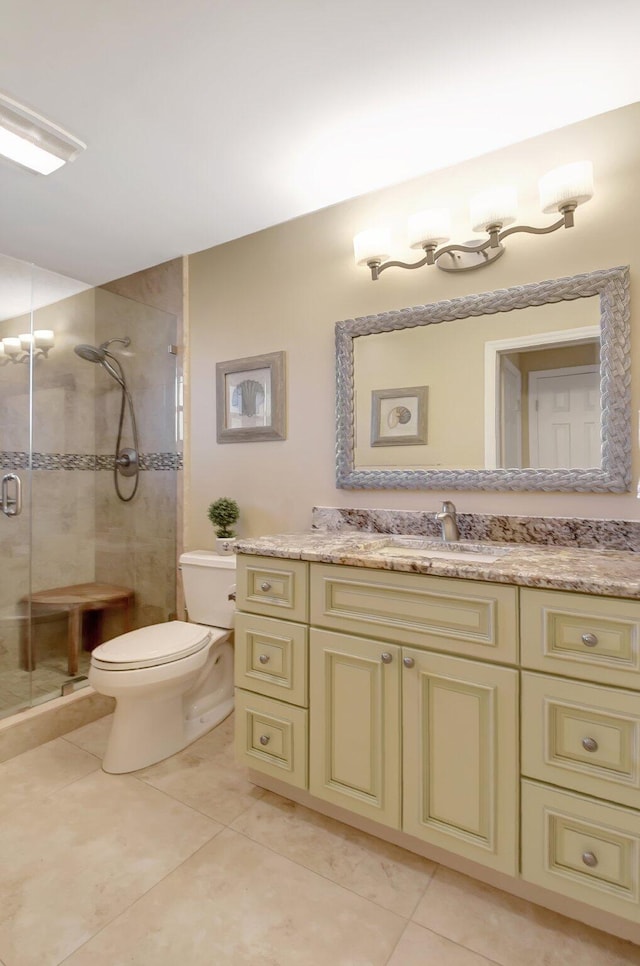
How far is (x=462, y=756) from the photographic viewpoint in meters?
1.27

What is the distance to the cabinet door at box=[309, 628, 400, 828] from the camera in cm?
137

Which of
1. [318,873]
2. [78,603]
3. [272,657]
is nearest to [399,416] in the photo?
[272,657]

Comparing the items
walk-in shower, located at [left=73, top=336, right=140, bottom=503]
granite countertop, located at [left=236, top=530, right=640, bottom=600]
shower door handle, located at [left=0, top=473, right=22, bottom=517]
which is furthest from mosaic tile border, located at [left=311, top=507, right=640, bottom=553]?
shower door handle, located at [left=0, top=473, right=22, bottom=517]

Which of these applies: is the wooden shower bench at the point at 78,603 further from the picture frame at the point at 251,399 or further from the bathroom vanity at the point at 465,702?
the bathroom vanity at the point at 465,702

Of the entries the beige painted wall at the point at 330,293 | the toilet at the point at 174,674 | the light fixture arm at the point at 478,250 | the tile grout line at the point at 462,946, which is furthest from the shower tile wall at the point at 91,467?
the tile grout line at the point at 462,946

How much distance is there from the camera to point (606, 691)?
109 centimetres

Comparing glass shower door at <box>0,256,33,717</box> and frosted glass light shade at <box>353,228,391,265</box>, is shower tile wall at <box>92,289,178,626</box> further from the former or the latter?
frosted glass light shade at <box>353,228,391,265</box>

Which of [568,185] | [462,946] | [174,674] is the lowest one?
[462,946]

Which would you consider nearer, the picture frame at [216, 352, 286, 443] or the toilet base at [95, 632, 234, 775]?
the toilet base at [95, 632, 234, 775]

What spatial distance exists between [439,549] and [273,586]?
1.94 ft

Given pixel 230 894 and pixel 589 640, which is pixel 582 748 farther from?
pixel 230 894

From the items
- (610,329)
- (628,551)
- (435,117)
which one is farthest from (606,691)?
(435,117)

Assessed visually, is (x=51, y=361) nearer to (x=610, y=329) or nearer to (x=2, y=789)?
(x=2, y=789)

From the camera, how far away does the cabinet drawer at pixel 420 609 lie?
1.22m
